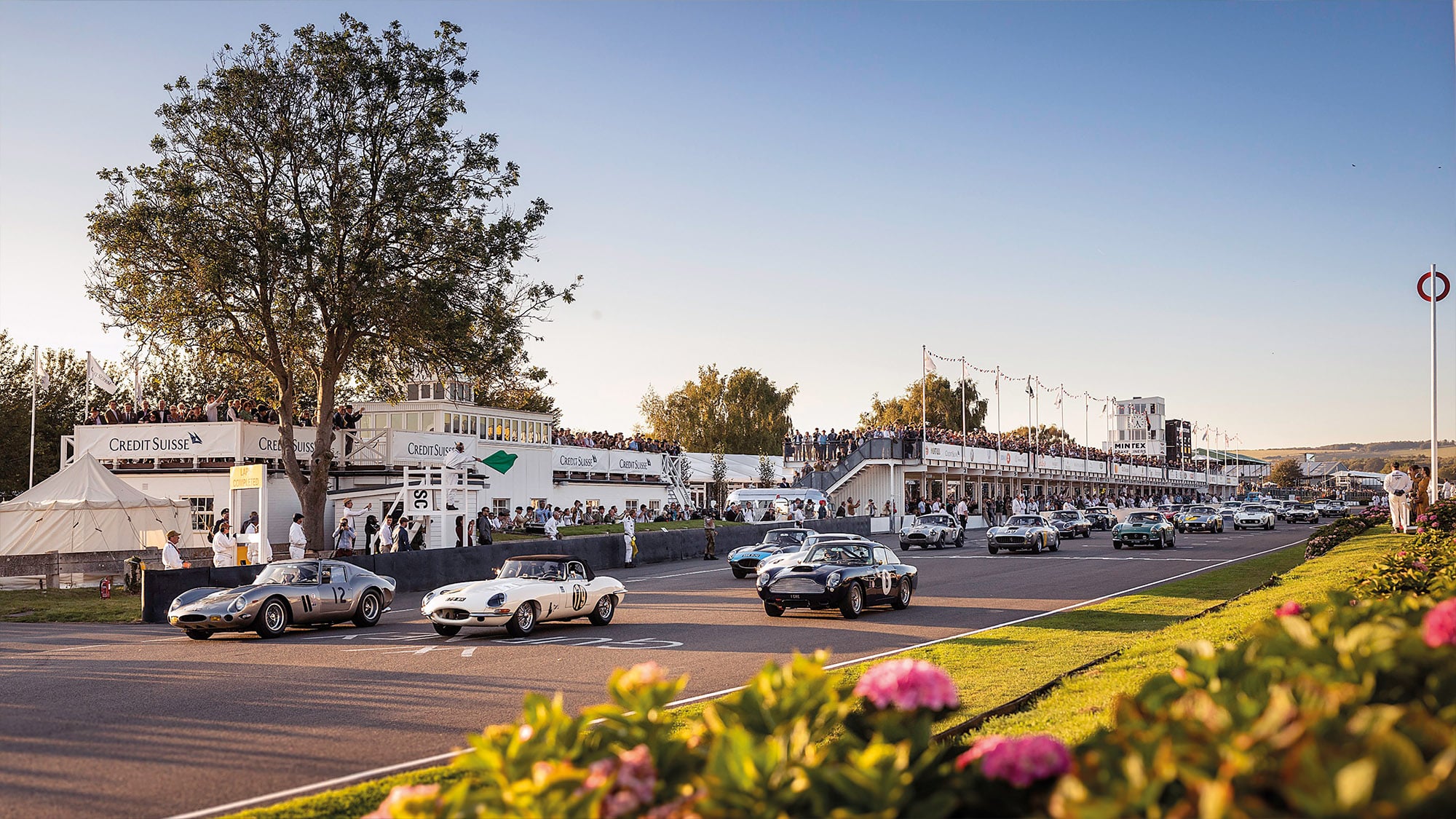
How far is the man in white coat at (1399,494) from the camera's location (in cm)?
3117

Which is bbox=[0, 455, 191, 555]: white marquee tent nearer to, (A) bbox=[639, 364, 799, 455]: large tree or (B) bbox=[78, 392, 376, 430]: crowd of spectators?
(B) bbox=[78, 392, 376, 430]: crowd of spectators

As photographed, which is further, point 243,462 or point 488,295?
point 243,462

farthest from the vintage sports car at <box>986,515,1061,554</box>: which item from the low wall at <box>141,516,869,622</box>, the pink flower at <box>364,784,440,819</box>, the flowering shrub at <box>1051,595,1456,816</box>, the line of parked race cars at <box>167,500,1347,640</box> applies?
the pink flower at <box>364,784,440,819</box>

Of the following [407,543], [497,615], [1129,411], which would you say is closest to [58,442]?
[407,543]

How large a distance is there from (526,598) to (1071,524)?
3985 centimetres

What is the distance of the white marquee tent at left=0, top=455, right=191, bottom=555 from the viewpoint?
3117 cm

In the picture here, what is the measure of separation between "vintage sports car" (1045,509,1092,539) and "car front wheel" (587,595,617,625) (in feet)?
122

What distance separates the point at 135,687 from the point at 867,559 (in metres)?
12.0

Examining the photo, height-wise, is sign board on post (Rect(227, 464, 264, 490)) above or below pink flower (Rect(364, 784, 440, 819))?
above

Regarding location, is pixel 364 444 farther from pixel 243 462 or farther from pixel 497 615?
pixel 497 615

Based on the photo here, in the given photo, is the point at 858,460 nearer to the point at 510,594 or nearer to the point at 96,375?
the point at 96,375

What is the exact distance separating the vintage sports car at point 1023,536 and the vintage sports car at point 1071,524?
502 inches

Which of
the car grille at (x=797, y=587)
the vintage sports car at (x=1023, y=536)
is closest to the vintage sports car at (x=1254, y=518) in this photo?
the vintage sports car at (x=1023, y=536)

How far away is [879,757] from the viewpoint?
9.67 feet
